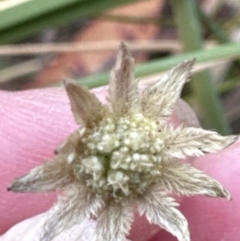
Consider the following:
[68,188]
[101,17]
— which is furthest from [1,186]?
[101,17]

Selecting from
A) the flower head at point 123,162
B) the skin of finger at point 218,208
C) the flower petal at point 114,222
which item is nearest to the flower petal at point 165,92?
the flower head at point 123,162

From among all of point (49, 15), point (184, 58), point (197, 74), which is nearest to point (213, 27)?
point (197, 74)

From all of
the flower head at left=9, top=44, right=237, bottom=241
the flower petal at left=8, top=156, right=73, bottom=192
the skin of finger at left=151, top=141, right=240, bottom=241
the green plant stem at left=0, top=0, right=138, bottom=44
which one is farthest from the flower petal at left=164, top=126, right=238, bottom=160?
the green plant stem at left=0, top=0, right=138, bottom=44

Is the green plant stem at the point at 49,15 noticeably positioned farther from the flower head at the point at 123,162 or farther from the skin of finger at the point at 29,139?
the flower head at the point at 123,162

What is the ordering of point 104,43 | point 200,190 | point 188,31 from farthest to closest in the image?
point 104,43
point 188,31
point 200,190

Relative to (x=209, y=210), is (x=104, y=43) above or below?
above

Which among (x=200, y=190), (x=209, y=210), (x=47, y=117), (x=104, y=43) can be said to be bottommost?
(x=209, y=210)

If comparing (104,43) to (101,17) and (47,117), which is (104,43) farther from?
(47,117)

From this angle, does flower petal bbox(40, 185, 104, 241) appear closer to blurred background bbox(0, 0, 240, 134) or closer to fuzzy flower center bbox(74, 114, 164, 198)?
fuzzy flower center bbox(74, 114, 164, 198)
